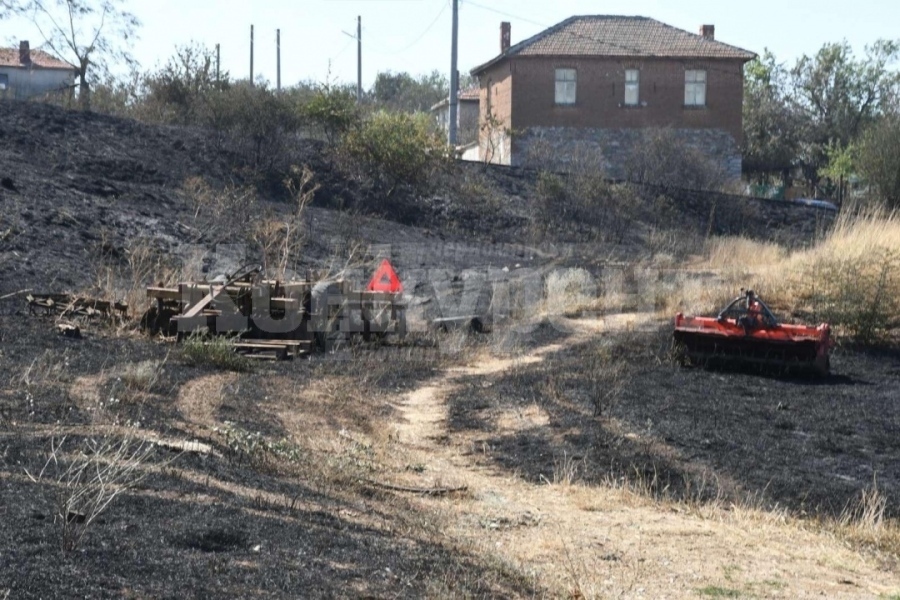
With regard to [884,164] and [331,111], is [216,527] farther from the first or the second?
[331,111]

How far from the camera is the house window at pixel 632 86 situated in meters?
49.0

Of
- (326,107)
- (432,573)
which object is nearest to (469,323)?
(432,573)

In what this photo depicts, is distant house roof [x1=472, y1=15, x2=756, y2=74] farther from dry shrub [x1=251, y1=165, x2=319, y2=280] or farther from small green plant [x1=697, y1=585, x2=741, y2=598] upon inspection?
small green plant [x1=697, y1=585, x2=741, y2=598]

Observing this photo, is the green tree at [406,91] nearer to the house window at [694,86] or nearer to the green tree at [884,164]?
the house window at [694,86]

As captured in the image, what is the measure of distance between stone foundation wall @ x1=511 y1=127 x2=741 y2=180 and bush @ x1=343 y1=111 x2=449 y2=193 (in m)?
11.7

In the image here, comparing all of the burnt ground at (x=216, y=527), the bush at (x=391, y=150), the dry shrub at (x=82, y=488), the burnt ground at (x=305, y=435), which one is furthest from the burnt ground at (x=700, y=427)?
the bush at (x=391, y=150)

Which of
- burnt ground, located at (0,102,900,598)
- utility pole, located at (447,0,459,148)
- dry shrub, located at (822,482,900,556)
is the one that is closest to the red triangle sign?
burnt ground, located at (0,102,900,598)

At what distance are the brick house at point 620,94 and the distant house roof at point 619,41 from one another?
57 mm

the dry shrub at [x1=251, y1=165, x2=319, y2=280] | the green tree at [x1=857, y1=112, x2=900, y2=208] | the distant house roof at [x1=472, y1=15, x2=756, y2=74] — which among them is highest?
the distant house roof at [x1=472, y1=15, x2=756, y2=74]

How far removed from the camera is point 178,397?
40.0ft

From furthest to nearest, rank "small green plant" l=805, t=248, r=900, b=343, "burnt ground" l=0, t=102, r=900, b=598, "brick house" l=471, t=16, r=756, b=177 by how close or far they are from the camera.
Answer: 1. "brick house" l=471, t=16, r=756, b=177
2. "small green plant" l=805, t=248, r=900, b=343
3. "burnt ground" l=0, t=102, r=900, b=598

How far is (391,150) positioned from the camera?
34.8m

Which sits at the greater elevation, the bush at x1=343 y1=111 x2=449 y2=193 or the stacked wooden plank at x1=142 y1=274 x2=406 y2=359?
the bush at x1=343 y1=111 x2=449 y2=193

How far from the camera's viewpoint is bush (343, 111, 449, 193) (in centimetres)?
3478
